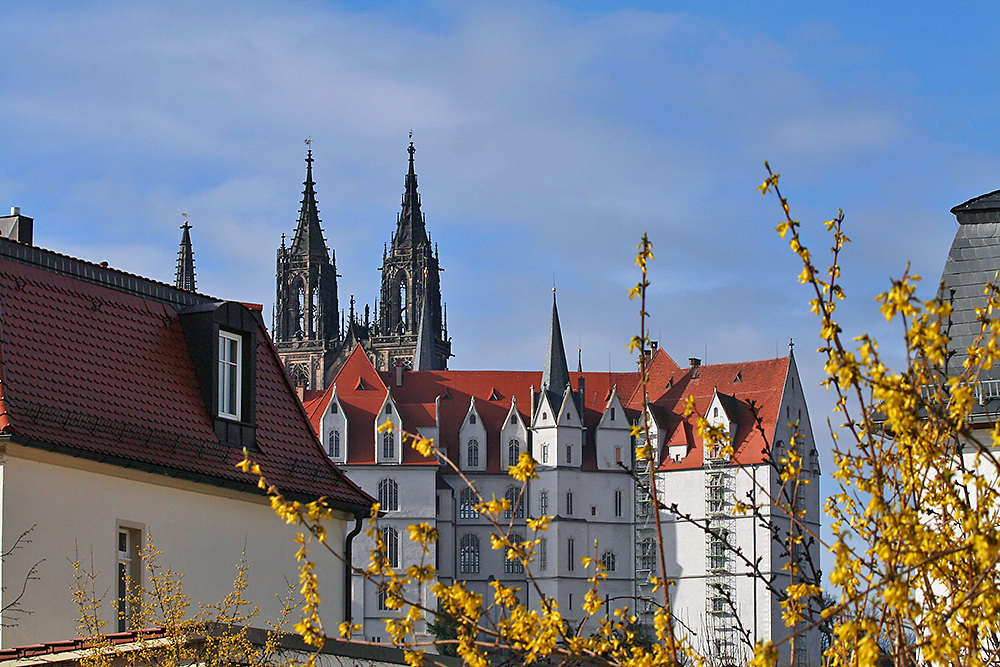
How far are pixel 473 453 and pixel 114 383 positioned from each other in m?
77.8

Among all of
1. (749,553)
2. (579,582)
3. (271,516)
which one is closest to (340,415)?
(579,582)

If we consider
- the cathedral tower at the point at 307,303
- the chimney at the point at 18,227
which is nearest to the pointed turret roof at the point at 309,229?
the cathedral tower at the point at 307,303

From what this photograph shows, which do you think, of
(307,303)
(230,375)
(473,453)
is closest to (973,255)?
(230,375)

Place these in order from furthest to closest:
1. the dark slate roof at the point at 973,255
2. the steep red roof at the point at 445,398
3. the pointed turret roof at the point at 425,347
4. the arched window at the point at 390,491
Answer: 1. the pointed turret roof at the point at 425,347
2. the steep red roof at the point at 445,398
3. the arched window at the point at 390,491
4. the dark slate roof at the point at 973,255

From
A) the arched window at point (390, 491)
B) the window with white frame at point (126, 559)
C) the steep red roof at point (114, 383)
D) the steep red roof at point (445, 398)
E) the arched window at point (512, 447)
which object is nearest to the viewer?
the steep red roof at point (114, 383)

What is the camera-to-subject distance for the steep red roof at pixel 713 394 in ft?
297

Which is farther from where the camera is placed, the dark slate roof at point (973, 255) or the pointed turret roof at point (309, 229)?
the pointed turret roof at point (309, 229)

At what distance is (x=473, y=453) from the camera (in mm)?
92688

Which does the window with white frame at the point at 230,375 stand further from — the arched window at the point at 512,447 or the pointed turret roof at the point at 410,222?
the pointed turret roof at the point at 410,222

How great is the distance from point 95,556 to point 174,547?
116 cm

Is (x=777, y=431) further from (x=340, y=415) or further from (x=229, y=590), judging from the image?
(x=229, y=590)

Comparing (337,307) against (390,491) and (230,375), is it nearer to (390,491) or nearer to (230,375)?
(390,491)

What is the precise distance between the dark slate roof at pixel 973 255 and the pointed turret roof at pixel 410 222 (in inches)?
4150

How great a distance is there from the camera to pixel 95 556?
46.4 ft
